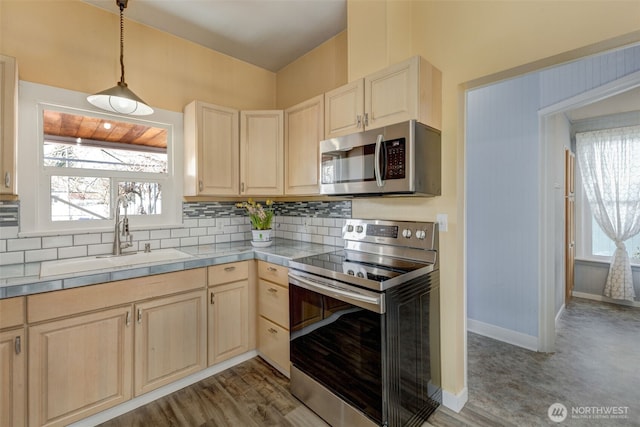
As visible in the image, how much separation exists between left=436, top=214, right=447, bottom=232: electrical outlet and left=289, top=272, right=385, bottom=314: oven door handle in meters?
0.69

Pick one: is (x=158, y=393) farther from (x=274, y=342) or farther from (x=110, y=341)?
(x=274, y=342)

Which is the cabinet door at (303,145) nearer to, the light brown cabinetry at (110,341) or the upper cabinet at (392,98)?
the upper cabinet at (392,98)

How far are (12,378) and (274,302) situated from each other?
4.64 feet

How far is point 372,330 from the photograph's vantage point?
1.45m

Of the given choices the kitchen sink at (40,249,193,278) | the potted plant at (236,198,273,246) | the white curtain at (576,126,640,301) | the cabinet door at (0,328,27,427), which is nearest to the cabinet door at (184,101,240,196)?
the potted plant at (236,198,273,246)

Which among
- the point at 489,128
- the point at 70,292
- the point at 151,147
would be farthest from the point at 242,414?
the point at 489,128

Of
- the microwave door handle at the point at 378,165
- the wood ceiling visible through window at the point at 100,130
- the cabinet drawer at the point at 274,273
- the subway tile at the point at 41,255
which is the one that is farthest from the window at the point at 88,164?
the microwave door handle at the point at 378,165

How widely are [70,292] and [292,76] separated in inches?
102

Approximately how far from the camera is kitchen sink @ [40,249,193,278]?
174 cm

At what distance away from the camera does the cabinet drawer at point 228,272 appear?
6.96ft

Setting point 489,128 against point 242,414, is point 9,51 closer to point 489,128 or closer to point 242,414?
point 242,414

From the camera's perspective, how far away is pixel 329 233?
2.62 metres

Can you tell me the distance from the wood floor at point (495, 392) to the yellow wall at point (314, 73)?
2495 mm

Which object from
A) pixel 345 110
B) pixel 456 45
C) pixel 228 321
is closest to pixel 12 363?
pixel 228 321
